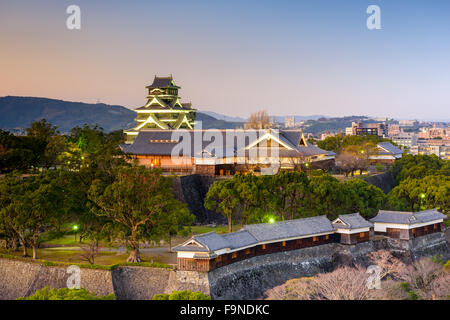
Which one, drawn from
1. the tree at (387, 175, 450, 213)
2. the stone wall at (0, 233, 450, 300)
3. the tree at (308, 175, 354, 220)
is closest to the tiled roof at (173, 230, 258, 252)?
the stone wall at (0, 233, 450, 300)

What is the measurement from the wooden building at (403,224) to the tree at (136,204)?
51.6 ft

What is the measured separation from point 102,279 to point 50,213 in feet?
21.2

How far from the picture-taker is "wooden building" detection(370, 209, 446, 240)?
36.2m

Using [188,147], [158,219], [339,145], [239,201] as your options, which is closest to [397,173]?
[339,145]

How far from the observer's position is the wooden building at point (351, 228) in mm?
33906

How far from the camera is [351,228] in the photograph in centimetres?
3378

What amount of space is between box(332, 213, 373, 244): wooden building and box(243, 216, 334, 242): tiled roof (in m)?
0.72

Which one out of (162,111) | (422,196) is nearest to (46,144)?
(162,111)

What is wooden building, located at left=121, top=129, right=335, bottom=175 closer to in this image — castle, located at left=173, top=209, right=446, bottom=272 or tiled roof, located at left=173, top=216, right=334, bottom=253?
castle, located at left=173, top=209, right=446, bottom=272

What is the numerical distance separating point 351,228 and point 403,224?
16.9 feet

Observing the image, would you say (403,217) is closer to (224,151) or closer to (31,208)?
(224,151)

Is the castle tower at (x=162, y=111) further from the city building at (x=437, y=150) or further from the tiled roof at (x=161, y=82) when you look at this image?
the city building at (x=437, y=150)

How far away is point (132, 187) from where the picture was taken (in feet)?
101

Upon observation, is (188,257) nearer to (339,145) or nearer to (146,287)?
(146,287)
